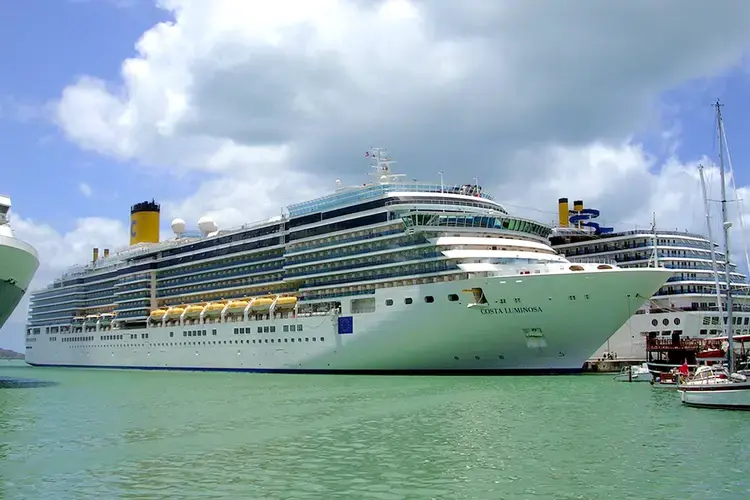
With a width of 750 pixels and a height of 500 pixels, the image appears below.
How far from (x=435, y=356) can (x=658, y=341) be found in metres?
16.5

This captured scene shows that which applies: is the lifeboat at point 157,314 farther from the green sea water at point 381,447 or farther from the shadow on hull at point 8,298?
the green sea water at point 381,447

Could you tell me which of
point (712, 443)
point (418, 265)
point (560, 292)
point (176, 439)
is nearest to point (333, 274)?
point (418, 265)

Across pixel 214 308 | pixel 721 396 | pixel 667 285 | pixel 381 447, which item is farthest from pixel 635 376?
pixel 214 308

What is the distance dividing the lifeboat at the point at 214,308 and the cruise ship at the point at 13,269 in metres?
19.0

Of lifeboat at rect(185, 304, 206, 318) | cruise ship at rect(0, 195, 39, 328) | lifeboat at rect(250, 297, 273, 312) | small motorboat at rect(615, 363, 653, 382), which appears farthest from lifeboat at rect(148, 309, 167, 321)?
small motorboat at rect(615, 363, 653, 382)

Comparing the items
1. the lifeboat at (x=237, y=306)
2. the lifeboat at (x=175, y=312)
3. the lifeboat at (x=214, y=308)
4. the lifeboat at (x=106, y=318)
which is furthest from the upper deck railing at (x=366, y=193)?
the lifeboat at (x=106, y=318)

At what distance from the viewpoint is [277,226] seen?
58312 millimetres

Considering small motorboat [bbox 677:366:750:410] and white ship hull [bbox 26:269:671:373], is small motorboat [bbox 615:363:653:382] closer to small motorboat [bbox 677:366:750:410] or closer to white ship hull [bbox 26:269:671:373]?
white ship hull [bbox 26:269:671:373]

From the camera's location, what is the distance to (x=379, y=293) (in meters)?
45.6

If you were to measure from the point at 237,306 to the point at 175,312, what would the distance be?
10638 mm

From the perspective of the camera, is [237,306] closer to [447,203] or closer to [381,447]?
[447,203]

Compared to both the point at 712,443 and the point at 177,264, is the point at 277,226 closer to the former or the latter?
the point at 177,264

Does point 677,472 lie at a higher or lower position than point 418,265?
lower

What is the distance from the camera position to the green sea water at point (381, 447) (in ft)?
48.4
